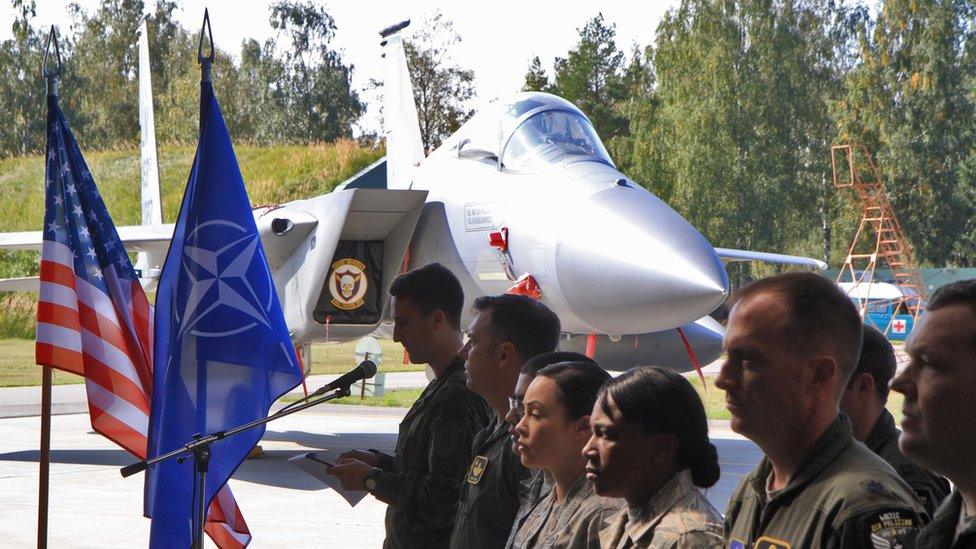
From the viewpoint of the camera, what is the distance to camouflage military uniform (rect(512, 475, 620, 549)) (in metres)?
2.75

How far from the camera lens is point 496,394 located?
3.63 meters

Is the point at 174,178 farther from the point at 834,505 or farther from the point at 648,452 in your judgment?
the point at 834,505

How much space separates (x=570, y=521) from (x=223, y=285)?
8.76 feet

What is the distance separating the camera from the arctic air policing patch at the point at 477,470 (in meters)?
3.39

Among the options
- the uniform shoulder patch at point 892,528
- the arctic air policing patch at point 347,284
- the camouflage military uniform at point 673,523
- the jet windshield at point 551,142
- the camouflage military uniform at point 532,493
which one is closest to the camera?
the uniform shoulder patch at point 892,528

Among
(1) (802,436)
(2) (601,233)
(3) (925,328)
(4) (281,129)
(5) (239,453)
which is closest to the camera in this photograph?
(3) (925,328)

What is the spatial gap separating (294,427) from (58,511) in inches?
259

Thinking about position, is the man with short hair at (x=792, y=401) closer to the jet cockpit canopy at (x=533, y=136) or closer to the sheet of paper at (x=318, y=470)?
the sheet of paper at (x=318, y=470)

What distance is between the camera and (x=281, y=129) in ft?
191

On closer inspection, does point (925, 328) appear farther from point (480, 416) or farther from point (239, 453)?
point (239, 453)

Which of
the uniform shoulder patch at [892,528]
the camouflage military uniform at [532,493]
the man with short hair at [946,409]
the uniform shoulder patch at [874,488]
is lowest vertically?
the camouflage military uniform at [532,493]

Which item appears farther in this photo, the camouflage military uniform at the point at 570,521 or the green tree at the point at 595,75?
the green tree at the point at 595,75

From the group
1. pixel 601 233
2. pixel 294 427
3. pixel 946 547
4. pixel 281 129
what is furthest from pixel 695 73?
pixel 946 547

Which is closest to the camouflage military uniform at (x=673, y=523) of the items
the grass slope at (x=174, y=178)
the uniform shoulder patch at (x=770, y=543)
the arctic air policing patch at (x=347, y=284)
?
the uniform shoulder patch at (x=770, y=543)
